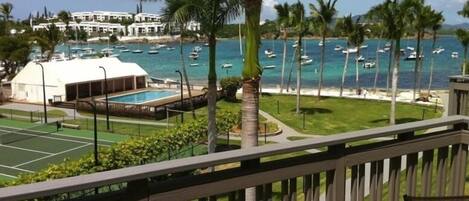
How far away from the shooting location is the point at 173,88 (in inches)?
2596

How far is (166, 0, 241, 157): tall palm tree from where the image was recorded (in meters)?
17.8

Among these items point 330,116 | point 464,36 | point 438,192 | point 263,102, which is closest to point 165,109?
point 263,102

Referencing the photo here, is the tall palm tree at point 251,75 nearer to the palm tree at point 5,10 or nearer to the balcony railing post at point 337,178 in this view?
the balcony railing post at point 337,178

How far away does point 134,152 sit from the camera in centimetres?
2134

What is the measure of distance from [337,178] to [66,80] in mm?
54316

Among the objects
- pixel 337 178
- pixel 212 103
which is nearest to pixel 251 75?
pixel 337 178

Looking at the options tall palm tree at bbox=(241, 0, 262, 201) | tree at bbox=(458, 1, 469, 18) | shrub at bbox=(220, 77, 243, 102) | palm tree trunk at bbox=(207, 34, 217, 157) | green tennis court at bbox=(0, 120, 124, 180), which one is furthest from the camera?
shrub at bbox=(220, 77, 243, 102)

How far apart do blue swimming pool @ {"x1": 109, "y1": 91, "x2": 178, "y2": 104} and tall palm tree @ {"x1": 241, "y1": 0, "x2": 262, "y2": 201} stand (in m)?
→ 47.7

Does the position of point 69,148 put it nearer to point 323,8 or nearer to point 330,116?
point 330,116

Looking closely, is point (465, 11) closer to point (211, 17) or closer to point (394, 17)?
point (394, 17)

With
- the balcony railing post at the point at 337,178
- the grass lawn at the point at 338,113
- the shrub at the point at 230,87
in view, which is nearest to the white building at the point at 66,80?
the shrub at the point at 230,87

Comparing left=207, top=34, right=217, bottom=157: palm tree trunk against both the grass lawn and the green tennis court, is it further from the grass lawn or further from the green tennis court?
the grass lawn

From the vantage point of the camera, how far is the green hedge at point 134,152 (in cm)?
1691

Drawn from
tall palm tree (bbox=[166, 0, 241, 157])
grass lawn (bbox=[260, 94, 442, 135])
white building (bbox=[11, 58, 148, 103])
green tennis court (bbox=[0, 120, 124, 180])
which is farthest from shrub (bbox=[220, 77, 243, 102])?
tall palm tree (bbox=[166, 0, 241, 157])
